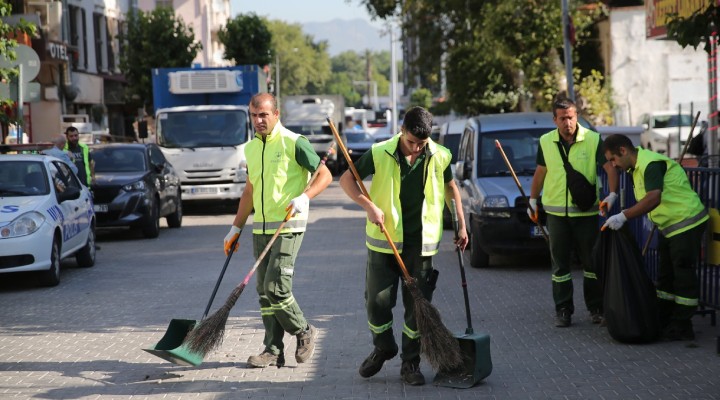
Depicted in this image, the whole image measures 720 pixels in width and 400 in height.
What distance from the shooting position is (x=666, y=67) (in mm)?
42844

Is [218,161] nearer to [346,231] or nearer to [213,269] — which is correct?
[346,231]

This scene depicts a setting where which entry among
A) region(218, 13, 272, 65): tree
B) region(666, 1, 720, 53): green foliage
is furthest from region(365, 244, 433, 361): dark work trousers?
region(218, 13, 272, 65): tree

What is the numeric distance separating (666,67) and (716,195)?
34.3 meters

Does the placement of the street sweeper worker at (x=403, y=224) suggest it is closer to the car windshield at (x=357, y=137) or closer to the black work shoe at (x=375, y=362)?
the black work shoe at (x=375, y=362)

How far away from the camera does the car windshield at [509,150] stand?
15.5 metres

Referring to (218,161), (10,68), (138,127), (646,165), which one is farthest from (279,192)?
(138,127)

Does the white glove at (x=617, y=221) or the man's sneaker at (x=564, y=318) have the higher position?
the white glove at (x=617, y=221)

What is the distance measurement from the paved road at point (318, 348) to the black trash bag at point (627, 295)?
0.12m

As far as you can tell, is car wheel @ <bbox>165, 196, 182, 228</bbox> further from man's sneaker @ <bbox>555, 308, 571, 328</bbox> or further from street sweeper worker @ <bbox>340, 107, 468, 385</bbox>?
street sweeper worker @ <bbox>340, 107, 468, 385</bbox>

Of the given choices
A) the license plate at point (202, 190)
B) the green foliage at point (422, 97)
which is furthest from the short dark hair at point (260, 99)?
the green foliage at point (422, 97)

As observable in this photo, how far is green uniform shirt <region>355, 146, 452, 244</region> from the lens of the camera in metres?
7.88

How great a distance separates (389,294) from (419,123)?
1111mm

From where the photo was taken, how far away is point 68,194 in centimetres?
1462

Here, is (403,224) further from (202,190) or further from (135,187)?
(202,190)
